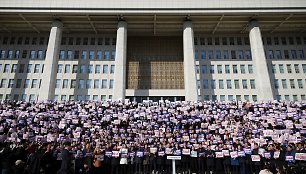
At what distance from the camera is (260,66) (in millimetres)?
38781

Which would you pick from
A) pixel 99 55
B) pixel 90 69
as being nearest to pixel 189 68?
pixel 99 55

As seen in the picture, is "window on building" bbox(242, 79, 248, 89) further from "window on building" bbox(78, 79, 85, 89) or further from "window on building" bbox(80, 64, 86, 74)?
"window on building" bbox(80, 64, 86, 74)

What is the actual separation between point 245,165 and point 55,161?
33.4ft

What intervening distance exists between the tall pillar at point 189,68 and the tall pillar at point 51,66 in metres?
21.4

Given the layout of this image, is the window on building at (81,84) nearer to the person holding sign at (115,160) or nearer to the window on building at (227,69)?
the window on building at (227,69)

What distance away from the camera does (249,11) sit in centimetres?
3969

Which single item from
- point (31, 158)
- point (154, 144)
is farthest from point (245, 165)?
point (31, 158)

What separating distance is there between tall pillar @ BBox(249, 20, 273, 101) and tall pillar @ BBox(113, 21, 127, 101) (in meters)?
21.7

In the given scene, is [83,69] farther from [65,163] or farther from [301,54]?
[301,54]

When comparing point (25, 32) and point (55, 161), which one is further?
point (25, 32)

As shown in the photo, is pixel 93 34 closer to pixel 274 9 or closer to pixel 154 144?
pixel 274 9

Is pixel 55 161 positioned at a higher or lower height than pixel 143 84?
lower

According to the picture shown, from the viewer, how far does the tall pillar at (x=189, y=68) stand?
3709cm

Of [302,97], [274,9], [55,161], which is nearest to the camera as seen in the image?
[55,161]
